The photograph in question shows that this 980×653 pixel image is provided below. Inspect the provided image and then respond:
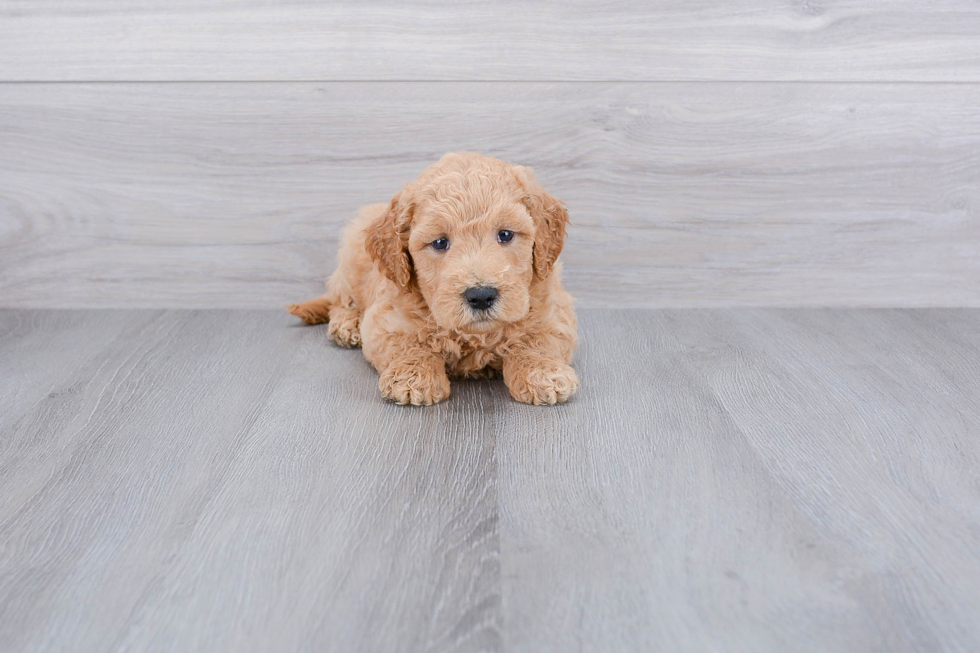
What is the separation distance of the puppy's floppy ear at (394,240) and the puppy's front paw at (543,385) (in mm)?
410

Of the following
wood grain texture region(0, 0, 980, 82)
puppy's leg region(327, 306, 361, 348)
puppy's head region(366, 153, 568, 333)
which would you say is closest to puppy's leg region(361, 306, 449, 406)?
puppy's head region(366, 153, 568, 333)

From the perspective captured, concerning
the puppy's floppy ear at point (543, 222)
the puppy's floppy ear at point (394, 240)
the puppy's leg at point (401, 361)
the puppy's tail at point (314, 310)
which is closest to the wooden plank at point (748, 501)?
the puppy's leg at point (401, 361)

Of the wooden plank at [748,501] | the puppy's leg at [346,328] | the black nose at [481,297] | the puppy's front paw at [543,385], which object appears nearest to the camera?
the wooden plank at [748,501]

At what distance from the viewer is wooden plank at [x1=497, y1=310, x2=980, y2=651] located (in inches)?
48.4

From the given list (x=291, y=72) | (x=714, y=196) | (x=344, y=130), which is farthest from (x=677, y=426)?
(x=291, y=72)

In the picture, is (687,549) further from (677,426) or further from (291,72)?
(291,72)

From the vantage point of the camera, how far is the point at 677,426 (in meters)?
1.95

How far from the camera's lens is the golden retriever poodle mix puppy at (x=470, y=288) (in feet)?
6.44

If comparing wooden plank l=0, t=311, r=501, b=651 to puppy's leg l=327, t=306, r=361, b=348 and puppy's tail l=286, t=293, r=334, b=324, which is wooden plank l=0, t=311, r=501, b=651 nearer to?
puppy's leg l=327, t=306, r=361, b=348

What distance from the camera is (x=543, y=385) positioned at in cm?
207

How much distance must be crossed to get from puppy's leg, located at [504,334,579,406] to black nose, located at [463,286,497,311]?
273mm

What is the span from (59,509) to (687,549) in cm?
124

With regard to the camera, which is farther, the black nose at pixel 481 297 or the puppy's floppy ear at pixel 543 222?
the puppy's floppy ear at pixel 543 222

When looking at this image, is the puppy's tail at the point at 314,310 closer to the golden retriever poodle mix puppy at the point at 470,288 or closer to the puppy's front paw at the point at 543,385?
the golden retriever poodle mix puppy at the point at 470,288
